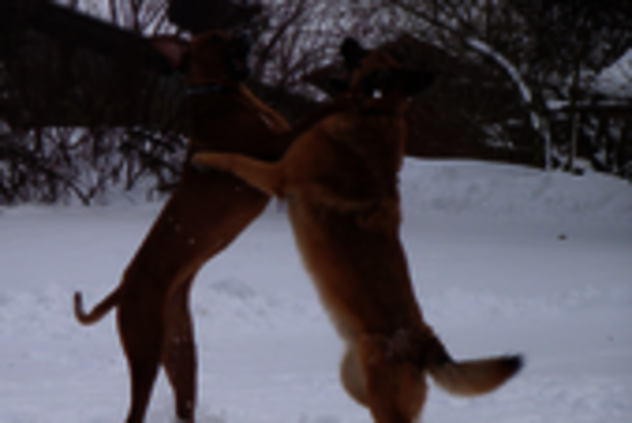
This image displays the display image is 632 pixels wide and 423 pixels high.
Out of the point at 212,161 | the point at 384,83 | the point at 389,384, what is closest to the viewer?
the point at 389,384

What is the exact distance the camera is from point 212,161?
2.63 meters

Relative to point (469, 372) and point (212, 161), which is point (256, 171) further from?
point (469, 372)

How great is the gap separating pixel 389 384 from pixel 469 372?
282mm

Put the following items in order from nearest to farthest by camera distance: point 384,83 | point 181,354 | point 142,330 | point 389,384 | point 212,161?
point 389,384, point 384,83, point 212,161, point 142,330, point 181,354

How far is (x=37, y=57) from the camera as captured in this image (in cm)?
1188

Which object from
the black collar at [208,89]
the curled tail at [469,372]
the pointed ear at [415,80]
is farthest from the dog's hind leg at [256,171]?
the curled tail at [469,372]

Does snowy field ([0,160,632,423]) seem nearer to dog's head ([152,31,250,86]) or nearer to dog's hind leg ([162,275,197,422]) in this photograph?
dog's hind leg ([162,275,197,422])

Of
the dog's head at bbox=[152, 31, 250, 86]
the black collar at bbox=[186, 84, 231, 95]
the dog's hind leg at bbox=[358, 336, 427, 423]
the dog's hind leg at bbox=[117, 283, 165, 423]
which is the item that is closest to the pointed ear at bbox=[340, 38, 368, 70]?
the dog's head at bbox=[152, 31, 250, 86]

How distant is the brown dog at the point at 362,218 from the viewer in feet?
7.91

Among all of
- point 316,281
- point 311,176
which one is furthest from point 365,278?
point 311,176

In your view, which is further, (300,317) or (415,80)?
(300,317)

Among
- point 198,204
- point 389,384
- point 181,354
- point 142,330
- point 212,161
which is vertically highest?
point 212,161

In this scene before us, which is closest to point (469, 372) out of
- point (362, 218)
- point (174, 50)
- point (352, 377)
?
point (352, 377)

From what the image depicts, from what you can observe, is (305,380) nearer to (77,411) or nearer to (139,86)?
(77,411)
